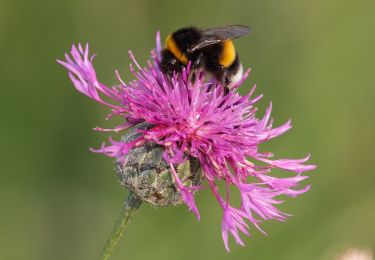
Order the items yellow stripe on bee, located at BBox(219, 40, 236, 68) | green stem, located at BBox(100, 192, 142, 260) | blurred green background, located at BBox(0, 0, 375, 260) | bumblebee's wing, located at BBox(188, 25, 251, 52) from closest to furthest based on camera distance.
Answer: green stem, located at BBox(100, 192, 142, 260) < bumblebee's wing, located at BBox(188, 25, 251, 52) < yellow stripe on bee, located at BBox(219, 40, 236, 68) < blurred green background, located at BBox(0, 0, 375, 260)

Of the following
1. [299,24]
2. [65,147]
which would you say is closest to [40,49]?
[65,147]

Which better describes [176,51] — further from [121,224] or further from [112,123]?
[112,123]

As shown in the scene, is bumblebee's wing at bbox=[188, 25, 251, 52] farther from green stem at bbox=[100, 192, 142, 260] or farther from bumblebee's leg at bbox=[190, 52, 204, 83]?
green stem at bbox=[100, 192, 142, 260]

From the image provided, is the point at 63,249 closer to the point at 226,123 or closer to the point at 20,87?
the point at 20,87

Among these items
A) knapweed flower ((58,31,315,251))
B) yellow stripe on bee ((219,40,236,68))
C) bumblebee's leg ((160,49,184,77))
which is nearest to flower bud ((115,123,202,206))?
knapweed flower ((58,31,315,251))

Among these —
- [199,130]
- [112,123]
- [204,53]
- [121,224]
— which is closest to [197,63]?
[204,53]

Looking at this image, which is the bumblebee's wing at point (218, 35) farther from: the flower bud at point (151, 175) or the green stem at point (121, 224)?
the green stem at point (121, 224)
